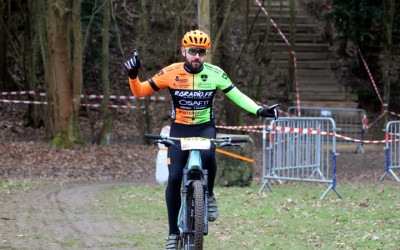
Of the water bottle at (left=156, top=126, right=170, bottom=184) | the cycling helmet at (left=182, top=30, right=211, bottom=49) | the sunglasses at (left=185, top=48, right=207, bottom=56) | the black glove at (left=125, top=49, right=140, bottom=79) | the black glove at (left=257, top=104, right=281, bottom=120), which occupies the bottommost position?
the water bottle at (left=156, top=126, right=170, bottom=184)

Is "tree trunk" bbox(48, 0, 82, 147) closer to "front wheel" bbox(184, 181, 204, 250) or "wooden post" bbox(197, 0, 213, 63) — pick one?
"wooden post" bbox(197, 0, 213, 63)

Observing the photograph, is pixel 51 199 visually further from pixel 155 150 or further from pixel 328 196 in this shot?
pixel 155 150

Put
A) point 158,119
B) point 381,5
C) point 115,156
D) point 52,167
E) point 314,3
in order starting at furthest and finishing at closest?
1. point 314,3
2. point 158,119
3. point 381,5
4. point 115,156
5. point 52,167

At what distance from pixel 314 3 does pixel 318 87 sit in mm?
6983

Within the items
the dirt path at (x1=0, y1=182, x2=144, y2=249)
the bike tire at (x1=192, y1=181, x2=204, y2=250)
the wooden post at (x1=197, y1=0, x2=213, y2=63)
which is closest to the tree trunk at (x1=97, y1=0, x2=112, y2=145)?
the wooden post at (x1=197, y1=0, x2=213, y2=63)

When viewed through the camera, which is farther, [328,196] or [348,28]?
[348,28]

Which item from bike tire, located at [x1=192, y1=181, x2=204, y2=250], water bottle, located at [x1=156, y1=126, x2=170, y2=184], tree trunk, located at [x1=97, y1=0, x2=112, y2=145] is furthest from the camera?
tree trunk, located at [x1=97, y1=0, x2=112, y2=145]

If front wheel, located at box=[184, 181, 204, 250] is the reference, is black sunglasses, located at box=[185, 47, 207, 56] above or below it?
above

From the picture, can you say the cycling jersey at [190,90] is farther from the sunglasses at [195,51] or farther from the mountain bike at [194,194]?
the mountain bike at [194,194]

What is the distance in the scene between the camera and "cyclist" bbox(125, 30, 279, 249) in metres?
6.77

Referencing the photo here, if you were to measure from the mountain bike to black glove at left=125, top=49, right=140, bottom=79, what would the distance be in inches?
28.7

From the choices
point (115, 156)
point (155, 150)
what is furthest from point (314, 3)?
point (115, 156)

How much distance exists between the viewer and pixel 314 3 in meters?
33.8

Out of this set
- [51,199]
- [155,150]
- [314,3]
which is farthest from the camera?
[314,3]
